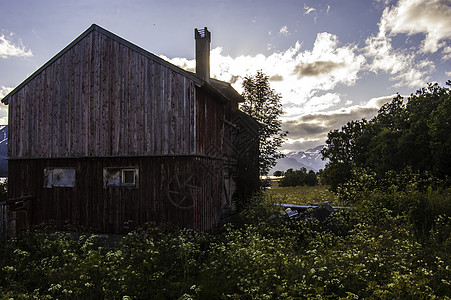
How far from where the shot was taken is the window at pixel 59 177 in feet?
39.3

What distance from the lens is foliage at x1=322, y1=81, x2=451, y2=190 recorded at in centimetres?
1852

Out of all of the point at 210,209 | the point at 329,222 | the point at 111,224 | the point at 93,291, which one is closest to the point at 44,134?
the point at 111,224

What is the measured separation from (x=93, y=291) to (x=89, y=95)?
8.41m

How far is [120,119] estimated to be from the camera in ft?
37.6

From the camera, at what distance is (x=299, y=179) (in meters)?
43.7

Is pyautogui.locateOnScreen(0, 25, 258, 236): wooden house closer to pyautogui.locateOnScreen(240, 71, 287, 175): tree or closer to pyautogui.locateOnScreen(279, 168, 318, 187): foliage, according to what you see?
pyautogui.locateOnScreen(240, 71, 287, 175): tree

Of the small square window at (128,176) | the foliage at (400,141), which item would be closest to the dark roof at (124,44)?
the small square window at (128,176)

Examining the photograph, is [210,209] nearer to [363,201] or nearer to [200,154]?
[200,154]

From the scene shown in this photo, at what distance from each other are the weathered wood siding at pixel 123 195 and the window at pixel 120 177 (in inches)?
6.9

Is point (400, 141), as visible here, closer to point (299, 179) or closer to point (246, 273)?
point (246, 273)

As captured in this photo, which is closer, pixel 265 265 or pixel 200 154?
pixel 265 265

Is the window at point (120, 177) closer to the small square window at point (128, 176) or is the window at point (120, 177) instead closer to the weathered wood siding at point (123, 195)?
the small square window at point (128, 176)

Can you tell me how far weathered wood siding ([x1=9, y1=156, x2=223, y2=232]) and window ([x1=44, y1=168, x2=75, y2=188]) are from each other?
0.59ft

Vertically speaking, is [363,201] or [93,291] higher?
[363,201]
